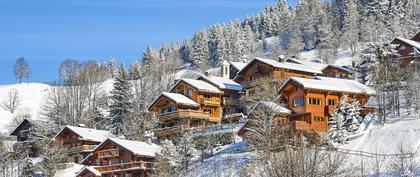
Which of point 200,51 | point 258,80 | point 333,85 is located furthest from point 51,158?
point 200,51

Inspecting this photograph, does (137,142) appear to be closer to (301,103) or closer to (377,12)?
(301,103)

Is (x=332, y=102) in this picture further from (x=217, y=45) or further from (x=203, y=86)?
(x=217, y=45)

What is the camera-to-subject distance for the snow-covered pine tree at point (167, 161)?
6169 cm

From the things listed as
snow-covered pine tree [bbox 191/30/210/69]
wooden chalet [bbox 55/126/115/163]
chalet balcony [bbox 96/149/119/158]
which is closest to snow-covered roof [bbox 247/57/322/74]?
wooden chalet [bbox 55/126/115/163]

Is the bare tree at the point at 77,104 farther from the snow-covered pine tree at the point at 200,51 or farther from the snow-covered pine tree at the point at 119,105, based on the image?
the snow-covered pine tree at the point at 200,51

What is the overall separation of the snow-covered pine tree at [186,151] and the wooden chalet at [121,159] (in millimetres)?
4654

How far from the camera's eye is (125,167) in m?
72.5

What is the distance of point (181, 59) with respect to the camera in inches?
7205

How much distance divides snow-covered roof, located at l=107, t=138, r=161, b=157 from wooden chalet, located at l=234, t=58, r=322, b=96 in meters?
16.5

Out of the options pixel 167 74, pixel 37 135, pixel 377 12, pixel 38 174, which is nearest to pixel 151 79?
pixel 167 74

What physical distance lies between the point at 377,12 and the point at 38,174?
92.8m

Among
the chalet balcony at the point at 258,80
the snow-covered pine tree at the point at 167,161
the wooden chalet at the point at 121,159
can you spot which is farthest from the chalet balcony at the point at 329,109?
the wooden chalet at the point at 121,159

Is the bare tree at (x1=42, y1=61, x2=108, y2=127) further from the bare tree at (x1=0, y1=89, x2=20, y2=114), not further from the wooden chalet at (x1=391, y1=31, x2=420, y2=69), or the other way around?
the wooden chalet at (x1=391, y1=31, x2=420, y2=69)

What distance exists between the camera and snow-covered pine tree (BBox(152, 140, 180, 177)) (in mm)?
61688
